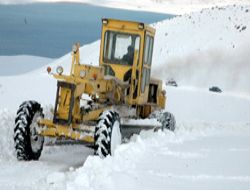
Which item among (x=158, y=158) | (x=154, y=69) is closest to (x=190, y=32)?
(x=154, y=69)

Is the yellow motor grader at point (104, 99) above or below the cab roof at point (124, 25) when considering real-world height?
below

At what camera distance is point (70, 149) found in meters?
14.8

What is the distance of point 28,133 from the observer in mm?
12719

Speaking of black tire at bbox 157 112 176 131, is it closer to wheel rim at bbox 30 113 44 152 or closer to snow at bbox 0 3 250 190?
snow at bbox 0 3 250 190

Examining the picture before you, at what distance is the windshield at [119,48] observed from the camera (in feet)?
52.0

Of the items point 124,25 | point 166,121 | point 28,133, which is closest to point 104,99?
point 28,133

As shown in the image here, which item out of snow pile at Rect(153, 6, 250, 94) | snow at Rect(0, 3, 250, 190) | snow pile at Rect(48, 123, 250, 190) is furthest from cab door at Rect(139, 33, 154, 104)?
snow pile at Rect(153, 6, 250, 94)

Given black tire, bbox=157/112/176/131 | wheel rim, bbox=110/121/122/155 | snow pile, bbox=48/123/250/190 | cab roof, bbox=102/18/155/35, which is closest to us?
snow pile, bbox=48/123/250/190

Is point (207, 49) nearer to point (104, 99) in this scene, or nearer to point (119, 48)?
point (119, 48)

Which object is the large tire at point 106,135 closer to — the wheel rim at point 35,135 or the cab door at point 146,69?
the wheel rim at point 35,135

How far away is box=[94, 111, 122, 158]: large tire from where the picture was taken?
11797 millimetres

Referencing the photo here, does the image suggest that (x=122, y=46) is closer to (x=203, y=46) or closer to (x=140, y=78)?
(x=140, y=78)

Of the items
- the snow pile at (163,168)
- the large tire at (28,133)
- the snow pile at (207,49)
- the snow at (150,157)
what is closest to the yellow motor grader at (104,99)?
the large tire at (28,133)

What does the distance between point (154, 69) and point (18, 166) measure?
196 feet
